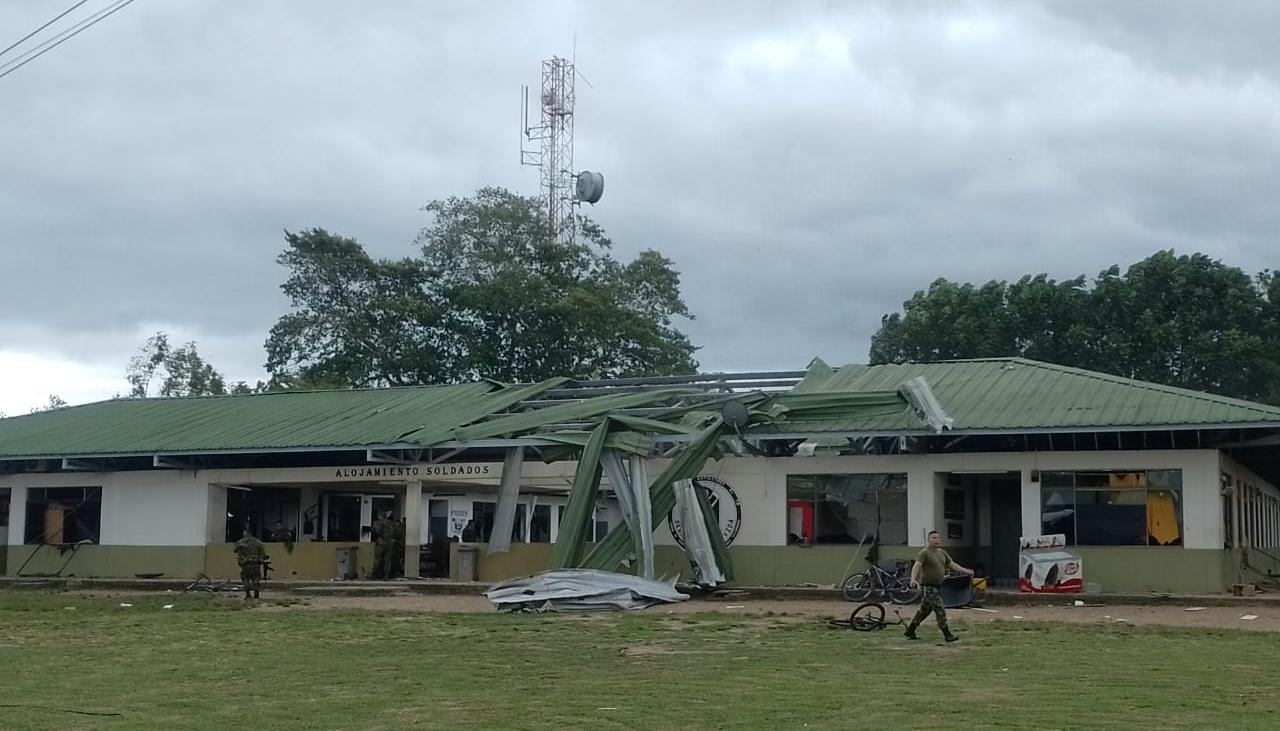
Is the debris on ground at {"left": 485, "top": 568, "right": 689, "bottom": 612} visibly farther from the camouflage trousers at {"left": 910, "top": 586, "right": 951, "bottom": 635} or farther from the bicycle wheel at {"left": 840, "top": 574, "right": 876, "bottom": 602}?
the camouflage trousers at {"left": 910, "top": 586, "right": 951, "bottom": 635}

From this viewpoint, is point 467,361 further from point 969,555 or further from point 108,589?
point 969,555

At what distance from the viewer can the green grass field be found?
12.1m

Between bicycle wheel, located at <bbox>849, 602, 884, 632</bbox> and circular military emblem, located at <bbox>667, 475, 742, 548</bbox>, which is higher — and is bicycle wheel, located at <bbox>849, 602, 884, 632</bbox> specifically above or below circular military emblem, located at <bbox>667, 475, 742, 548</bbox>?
below

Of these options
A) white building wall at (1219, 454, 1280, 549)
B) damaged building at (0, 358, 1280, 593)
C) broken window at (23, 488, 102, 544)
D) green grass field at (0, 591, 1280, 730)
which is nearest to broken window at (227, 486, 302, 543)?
damaged building at (0, 358, 1280, 593)

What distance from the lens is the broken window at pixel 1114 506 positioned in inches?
1089

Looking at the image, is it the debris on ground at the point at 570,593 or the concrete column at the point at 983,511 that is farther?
the concrete column at the point at 983,511

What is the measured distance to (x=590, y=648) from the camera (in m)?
18.3

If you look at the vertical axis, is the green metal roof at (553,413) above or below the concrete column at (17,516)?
above

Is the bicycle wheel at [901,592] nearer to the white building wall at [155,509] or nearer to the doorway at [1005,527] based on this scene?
the doorway at [1005,527]

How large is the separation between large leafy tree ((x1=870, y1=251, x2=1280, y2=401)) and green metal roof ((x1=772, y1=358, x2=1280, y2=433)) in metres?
23.7

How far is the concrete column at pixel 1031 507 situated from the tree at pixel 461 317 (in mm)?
28407

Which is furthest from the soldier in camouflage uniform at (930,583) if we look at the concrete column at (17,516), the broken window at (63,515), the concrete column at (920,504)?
the concrete column at (17,516)

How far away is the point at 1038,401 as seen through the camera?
29.1 metres

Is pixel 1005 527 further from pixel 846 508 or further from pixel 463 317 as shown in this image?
pixel 463 317
